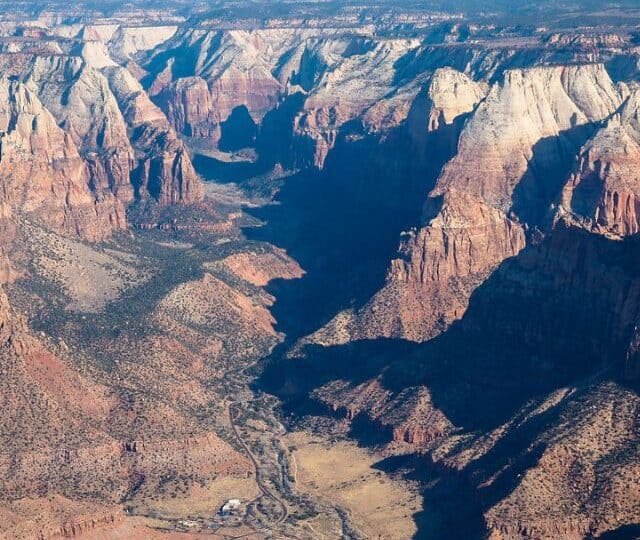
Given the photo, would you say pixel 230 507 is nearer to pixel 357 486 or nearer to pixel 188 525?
pixel 188 525

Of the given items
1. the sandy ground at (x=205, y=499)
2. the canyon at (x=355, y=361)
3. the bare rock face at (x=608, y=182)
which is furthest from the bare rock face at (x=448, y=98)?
the sandy ground at (x=205, y=499)

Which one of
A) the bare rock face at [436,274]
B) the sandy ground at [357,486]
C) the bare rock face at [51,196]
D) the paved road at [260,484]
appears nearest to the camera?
the sandy ground at [357,486]

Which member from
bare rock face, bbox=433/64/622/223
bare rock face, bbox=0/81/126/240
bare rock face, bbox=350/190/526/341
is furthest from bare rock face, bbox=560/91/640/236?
bare rock face, bbox=0/81/126/240

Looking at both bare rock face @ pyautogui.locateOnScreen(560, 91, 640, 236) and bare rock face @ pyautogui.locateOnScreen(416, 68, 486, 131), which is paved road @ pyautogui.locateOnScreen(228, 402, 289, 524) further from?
bare rock face @ pyautogui.locateOnScreen(416, 68, 486, 131)

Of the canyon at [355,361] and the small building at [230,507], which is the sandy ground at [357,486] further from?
the small building at [230,507]

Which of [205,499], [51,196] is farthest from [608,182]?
[205,499]

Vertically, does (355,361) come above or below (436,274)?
below
